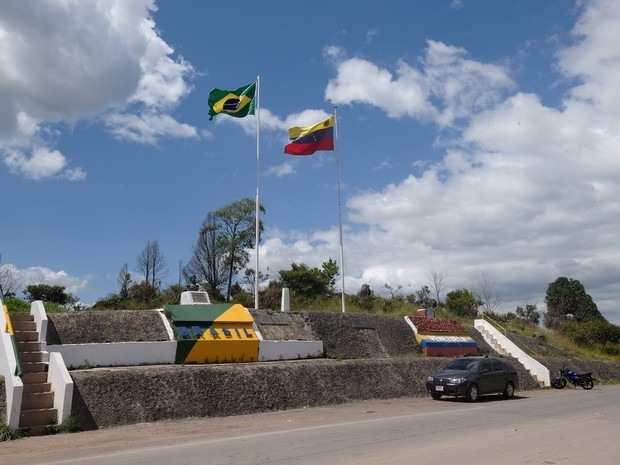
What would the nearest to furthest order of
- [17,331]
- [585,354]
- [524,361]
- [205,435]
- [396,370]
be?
[205,435] < [17,331] < [396,370] < [524,361] < [585,354]

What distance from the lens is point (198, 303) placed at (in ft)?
67.8

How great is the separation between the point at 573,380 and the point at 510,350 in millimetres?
4594

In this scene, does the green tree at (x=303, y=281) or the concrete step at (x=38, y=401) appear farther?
the green tree at (x=303, y=281)

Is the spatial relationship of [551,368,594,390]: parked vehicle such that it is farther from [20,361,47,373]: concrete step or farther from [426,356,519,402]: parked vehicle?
[20,361,47,373]: concrete step

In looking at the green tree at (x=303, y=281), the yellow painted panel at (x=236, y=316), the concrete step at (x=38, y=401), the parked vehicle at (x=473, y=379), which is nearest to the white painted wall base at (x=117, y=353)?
the concrete step at (x=38, y=401)

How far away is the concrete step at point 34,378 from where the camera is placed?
1386cm

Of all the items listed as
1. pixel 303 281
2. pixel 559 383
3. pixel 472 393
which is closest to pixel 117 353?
pixel 472 393

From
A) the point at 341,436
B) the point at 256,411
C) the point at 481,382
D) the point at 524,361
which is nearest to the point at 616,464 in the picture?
the point at 341,436

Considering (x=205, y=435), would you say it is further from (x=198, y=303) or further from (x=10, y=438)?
(x=198, y=303)

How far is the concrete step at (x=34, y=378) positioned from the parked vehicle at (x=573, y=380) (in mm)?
23019

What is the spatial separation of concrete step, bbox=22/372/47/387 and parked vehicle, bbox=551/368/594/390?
2302 cm

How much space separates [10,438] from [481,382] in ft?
47.3

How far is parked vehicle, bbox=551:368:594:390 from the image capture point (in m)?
26.9

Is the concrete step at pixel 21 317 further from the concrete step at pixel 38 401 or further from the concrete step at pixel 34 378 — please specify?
the concrete step at pixel 38 401
